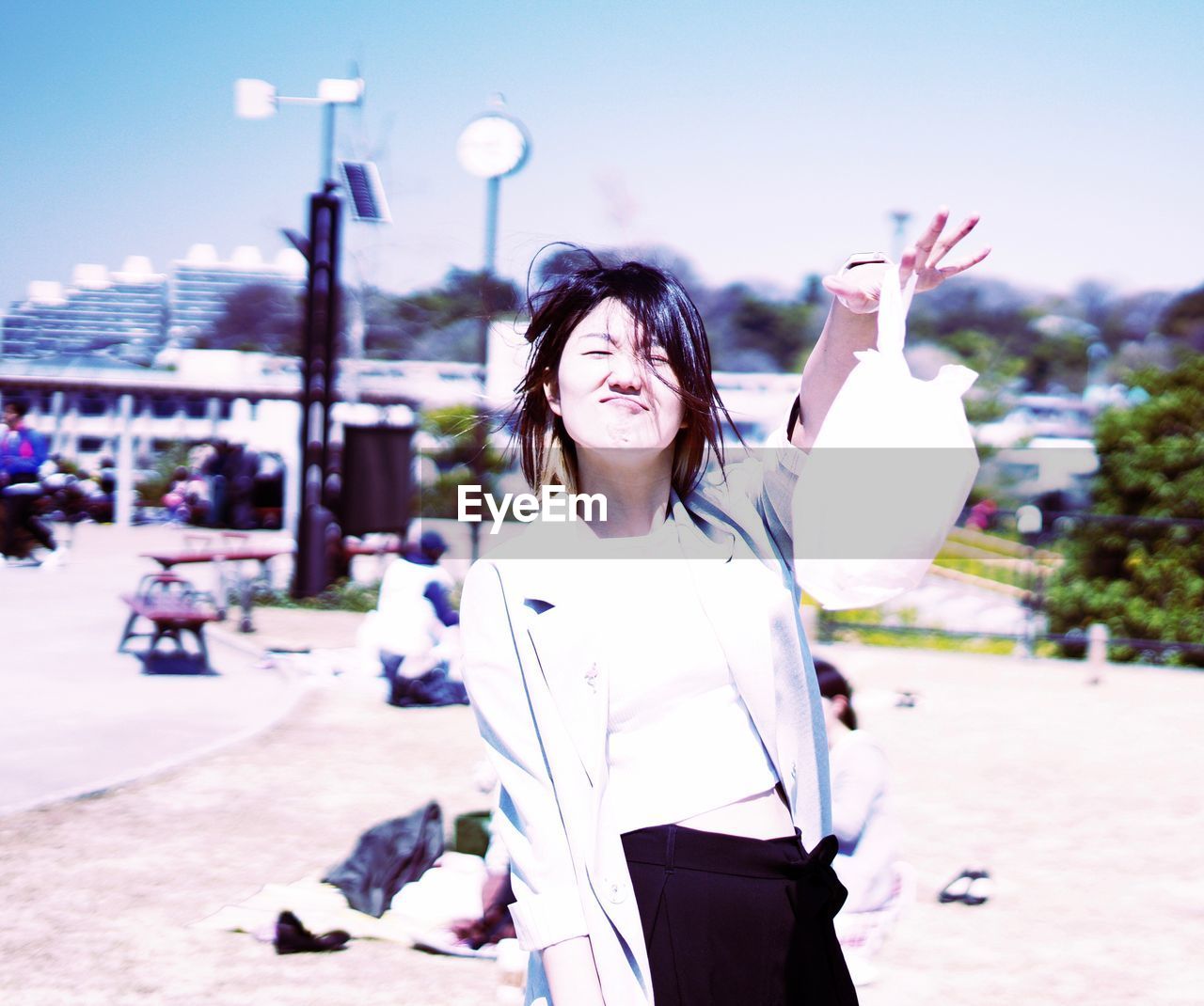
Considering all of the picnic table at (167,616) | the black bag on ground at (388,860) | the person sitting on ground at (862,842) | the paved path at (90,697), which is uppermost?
the person sitting on ground at (862,842)

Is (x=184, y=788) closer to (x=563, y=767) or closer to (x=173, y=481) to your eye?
(x=563, y=767)

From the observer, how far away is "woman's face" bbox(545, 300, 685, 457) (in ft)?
4.93

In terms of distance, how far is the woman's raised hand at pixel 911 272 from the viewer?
1.36 metres

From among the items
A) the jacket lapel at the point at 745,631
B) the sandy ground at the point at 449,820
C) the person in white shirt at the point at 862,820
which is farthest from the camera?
the sandy ground at the point at 449,820

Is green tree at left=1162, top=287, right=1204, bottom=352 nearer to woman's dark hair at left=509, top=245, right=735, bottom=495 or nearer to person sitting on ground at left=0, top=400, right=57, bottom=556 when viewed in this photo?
person sitting on ground at left=0, top=400, right=57, bottom=556

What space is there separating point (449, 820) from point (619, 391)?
457 centimetres

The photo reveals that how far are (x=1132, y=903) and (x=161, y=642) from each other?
25.6 feet

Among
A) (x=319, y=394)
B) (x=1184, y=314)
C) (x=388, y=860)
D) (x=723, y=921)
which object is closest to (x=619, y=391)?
(x=723, y=921)

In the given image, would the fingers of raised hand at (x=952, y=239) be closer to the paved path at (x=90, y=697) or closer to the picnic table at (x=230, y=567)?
the paved path at (x=90, y=697)

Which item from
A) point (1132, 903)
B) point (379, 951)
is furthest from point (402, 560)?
point (1132, 903)

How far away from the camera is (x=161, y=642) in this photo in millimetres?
10281

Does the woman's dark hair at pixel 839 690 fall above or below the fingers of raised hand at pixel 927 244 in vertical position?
below

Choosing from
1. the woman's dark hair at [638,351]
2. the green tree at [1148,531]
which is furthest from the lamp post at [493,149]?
the woman's dark hair at [638,351]

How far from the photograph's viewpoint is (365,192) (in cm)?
1139
